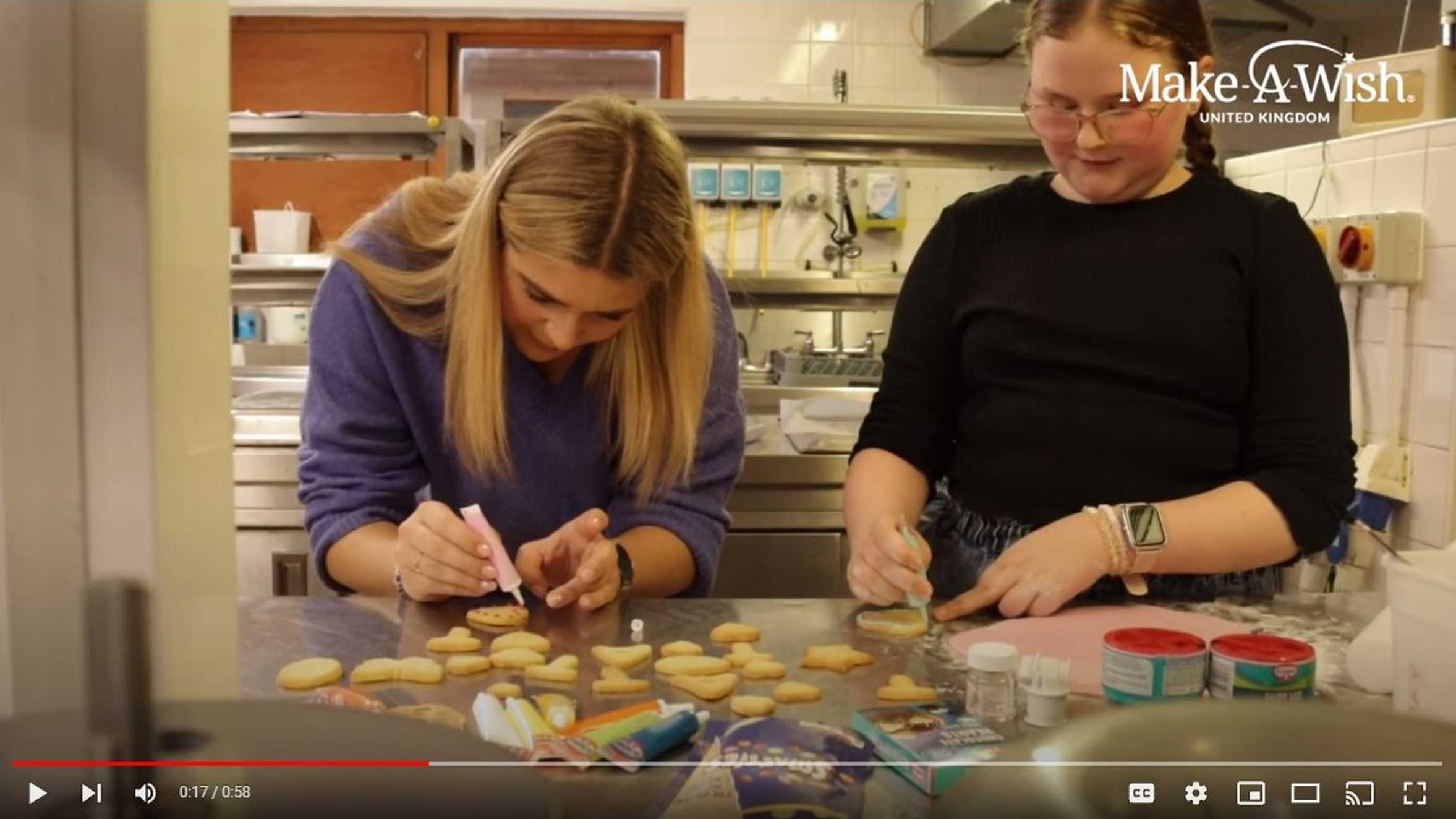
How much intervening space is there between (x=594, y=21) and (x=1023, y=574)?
2893 millimetres

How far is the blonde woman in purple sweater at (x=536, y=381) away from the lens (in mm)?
922

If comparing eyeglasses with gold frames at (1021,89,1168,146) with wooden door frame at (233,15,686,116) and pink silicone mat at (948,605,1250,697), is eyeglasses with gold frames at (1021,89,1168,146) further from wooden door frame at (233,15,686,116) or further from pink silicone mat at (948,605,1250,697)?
wooden door frame at (233,15,686,116)

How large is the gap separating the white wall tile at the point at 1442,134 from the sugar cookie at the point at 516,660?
1.37m

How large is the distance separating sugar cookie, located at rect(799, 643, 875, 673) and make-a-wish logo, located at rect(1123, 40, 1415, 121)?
42cm

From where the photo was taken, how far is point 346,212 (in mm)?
2902

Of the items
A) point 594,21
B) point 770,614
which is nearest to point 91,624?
point 770,614

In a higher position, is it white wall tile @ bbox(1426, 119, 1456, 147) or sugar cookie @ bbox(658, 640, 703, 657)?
white wall tile @ bbox(1426, 119, 1456, 147)

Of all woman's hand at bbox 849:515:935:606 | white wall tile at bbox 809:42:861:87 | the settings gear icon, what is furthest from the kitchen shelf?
the settings gear icon

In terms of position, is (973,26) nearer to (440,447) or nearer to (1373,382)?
(1373,382)

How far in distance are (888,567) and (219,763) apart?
0.61 meters

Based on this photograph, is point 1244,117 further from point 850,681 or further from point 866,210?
point 866,210

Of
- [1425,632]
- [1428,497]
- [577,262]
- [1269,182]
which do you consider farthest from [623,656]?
→ [1269,182]

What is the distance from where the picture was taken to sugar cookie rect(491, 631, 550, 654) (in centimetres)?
79

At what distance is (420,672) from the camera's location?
2.43 ft
